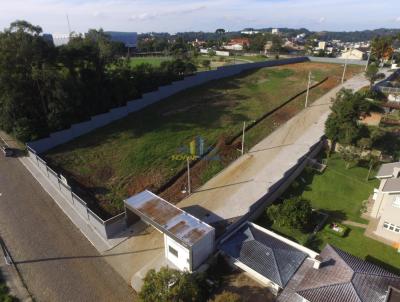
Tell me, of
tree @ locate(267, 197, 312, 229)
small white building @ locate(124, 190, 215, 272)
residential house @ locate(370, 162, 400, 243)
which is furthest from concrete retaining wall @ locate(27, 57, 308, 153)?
residential house @ locate(370, 162, 400, 243)

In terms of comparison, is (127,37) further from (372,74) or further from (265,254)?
(265,254)

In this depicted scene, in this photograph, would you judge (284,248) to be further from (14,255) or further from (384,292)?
(14,255)

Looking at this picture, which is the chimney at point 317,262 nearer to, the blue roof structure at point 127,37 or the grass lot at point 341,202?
the grass lot at point 341,202

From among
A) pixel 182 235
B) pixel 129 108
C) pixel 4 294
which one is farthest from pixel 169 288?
pixel 129 108

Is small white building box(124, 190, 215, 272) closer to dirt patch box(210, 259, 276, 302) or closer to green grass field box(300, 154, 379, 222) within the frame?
dirt patch box(210, 259, 276, 302)

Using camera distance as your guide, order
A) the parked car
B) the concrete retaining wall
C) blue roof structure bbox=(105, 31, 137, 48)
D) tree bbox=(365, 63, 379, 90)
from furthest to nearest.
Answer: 1. blue roof structure bbox=(105, 31, 137, 48)
2. tree bbox=(365, 63, 379, 90)
3. the concrete retaining wall
4. the parked car

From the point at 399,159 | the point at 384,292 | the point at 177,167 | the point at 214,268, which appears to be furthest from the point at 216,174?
the point at 399,159

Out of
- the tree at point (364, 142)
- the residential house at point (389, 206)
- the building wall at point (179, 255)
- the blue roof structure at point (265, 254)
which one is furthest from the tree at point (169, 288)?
the tree at point (364, 142)
